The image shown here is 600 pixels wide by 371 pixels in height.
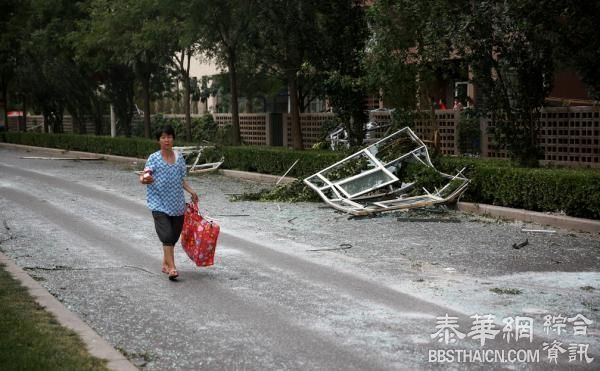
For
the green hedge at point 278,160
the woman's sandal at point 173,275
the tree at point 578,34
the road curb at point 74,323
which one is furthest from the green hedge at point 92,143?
the road curb at point 74,323

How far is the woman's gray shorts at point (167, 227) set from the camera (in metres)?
9.57

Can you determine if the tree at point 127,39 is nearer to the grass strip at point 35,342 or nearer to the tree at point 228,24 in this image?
the tree at point 228,24

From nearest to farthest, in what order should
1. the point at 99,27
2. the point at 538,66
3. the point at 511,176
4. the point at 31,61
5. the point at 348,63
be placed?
1. the point at 511,176
2. the point at 538,66
3. the point at 348,63
4. the point at 99,27
5. the point at 31,61

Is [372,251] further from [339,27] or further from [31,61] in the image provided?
[31,61]

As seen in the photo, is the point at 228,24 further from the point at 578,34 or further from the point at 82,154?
the point at 578,34

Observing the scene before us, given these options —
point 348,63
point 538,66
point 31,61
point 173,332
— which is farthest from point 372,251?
point 31,61

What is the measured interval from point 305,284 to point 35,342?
353cm

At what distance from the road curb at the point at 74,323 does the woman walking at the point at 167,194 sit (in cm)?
142

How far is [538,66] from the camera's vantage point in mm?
17266

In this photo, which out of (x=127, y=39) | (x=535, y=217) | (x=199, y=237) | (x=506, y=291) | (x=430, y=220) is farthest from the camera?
(x=127, y=39)

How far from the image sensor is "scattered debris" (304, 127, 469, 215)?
15905mm

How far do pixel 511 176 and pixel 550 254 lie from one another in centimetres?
435

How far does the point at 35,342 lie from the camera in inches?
254

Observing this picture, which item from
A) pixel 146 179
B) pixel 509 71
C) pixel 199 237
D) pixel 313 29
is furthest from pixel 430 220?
pixel 313 29
